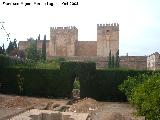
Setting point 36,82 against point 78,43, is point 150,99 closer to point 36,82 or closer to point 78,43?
point 36,82

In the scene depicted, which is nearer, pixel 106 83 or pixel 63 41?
pixel 106 83

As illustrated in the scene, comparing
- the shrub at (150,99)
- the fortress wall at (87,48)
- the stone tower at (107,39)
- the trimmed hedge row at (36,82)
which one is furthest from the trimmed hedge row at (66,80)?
the fortress wall at (87,48)

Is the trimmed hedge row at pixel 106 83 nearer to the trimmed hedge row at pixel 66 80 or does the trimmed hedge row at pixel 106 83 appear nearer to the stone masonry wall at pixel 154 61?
the trimmed hedge row at pixel 66 80

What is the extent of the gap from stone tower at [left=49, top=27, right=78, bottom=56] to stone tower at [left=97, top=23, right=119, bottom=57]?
12.3 ft

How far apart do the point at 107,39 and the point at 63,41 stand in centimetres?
678

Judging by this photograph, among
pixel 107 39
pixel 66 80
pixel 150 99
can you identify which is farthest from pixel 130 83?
pixel 107 39

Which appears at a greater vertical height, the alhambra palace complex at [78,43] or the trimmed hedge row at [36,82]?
the alhambra palace complex at [78,43]

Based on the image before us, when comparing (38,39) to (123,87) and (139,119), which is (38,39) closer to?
(123,87)

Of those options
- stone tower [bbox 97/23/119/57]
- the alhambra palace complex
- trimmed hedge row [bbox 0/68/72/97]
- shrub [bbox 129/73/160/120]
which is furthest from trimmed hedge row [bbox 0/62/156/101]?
stone tower [bbox 97/23/119/57]

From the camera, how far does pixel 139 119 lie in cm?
1246

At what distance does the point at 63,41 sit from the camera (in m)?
55.9

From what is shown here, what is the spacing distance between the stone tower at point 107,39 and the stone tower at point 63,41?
148 inches

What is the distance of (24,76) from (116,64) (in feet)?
65.0

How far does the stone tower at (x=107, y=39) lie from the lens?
5416 cm
